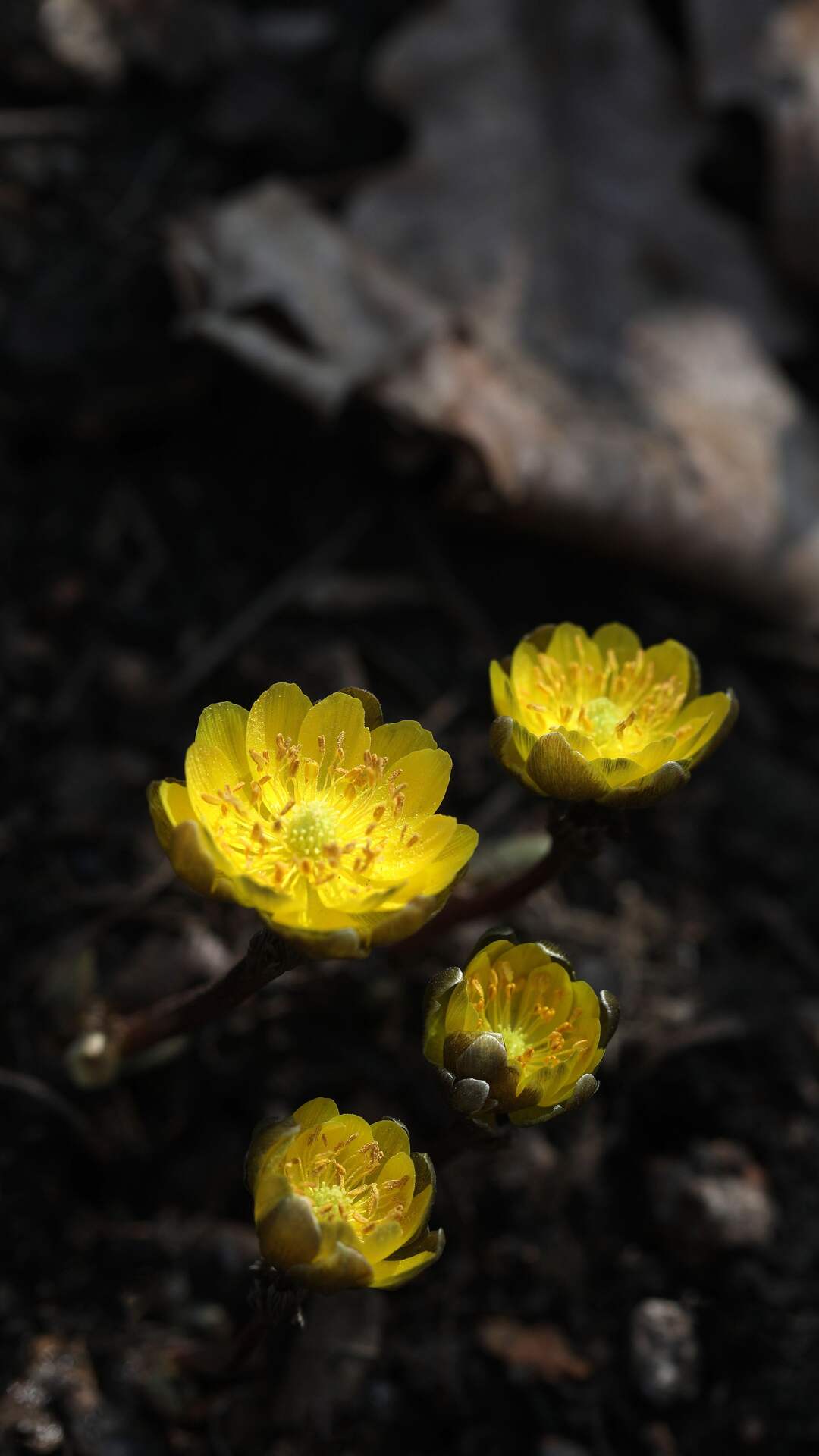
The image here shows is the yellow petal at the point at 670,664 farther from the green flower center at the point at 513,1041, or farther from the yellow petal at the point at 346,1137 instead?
the yellow petal at the point at 346,1137

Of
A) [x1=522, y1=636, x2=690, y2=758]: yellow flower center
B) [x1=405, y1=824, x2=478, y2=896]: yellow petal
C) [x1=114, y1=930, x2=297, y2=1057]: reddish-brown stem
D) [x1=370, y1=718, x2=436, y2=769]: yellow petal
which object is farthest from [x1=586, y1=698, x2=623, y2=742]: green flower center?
[x1=114, y1=930, x2=297, y2=1057]: reddish-brown stem

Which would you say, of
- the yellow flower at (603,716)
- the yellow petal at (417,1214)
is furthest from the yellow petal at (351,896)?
the yellow petal at (417,1214)

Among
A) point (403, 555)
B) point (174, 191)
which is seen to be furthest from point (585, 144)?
point (403, 555)

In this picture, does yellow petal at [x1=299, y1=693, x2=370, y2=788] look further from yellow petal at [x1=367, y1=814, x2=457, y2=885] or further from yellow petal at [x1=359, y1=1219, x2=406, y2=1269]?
yellow petal at [x1=359, y1=1219, x2=406, y2=1269]

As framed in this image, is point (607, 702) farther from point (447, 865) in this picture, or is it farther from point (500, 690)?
point (447, 865)

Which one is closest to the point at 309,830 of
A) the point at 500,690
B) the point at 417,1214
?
the point at 500,690

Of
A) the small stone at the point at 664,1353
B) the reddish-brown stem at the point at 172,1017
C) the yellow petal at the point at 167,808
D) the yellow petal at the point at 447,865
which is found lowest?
the small stone at the point at 664,1353
